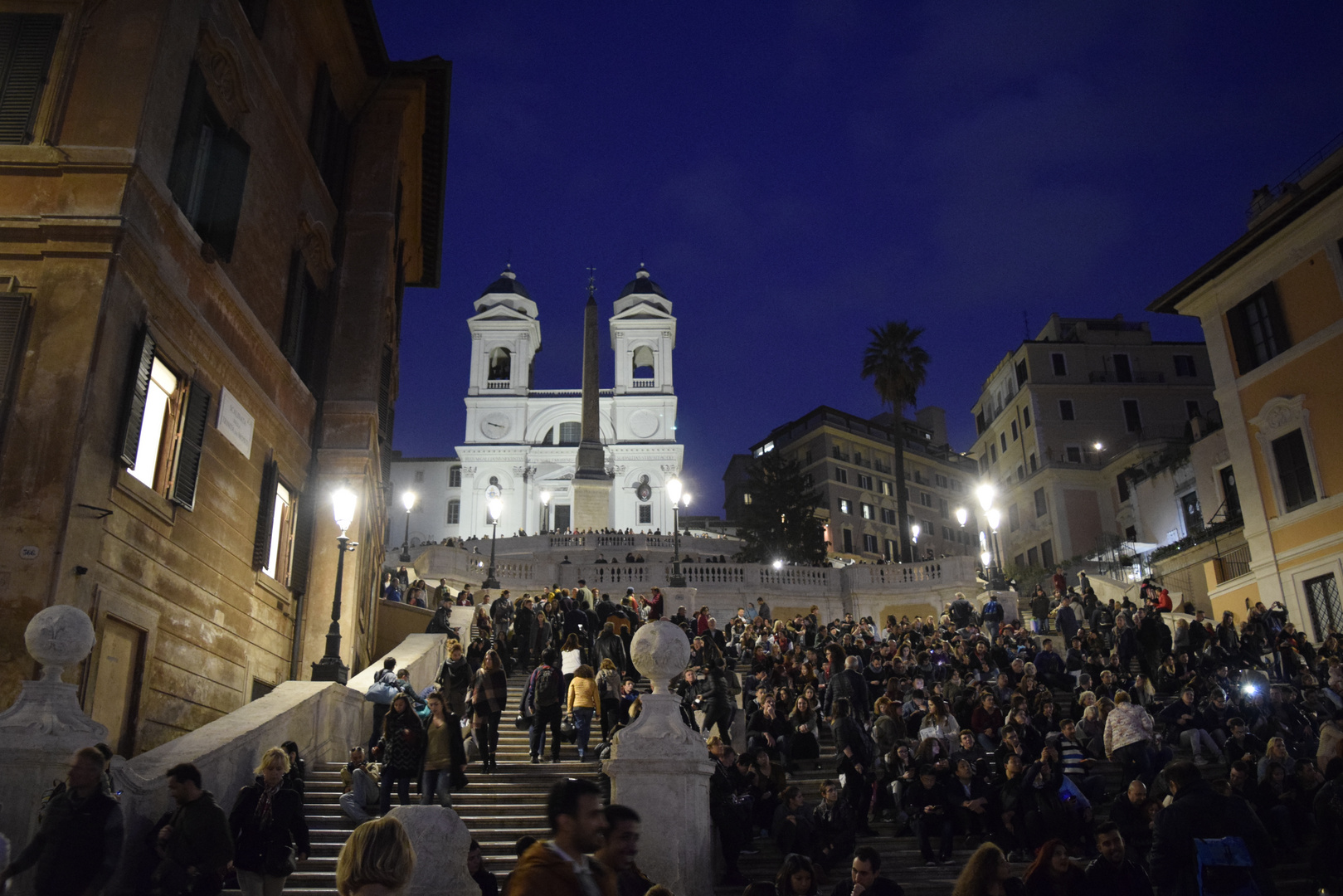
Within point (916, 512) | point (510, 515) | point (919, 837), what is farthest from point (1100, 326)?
point (919, 837)

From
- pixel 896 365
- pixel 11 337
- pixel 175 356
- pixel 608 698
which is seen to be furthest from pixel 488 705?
pixel 896 365

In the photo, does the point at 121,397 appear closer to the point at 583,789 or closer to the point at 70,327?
the point at 70,327

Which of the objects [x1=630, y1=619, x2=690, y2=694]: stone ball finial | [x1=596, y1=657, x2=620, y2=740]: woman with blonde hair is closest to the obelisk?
[x1=596, y1=657, x2=620, y2=740]: woman with blonde hair

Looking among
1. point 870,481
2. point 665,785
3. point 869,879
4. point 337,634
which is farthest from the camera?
point 870,481

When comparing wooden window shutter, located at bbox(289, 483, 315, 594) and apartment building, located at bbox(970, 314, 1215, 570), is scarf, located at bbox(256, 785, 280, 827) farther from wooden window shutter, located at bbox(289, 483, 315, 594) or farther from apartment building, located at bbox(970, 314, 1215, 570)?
apartment building, located at bbox(970, 314, 1215, 570)

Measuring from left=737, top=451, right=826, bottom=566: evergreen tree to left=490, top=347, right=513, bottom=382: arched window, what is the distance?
26.6 meters

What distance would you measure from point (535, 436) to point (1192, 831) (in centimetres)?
7475

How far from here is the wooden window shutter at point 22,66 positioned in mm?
11680

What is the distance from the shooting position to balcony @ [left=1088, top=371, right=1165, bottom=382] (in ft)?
184

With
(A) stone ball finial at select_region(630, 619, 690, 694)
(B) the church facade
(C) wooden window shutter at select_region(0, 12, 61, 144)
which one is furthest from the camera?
(B) the church facade

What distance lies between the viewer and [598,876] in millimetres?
4316

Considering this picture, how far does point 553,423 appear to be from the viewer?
266ft

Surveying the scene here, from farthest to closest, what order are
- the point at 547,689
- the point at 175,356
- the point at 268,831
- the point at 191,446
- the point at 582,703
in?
the point at 582,703 < the point at 547,689 < the point at 191,446 < the point at 175,356 < the point at 268,831

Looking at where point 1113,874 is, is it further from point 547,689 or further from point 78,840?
point 547,689
